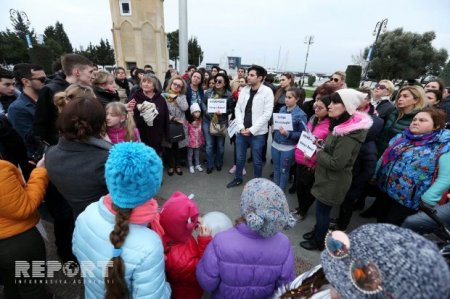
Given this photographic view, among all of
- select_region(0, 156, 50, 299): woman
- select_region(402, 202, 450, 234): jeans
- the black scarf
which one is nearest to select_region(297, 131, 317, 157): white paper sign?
select_region(402, 202, 450, 234): jeans

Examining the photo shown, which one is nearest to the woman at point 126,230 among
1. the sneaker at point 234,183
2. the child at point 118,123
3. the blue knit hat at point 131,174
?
the blue knit hat at point 131,174

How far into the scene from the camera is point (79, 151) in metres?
1.61

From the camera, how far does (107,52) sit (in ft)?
137

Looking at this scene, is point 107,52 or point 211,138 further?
point 107,52

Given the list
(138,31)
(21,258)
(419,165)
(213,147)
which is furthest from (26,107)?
(138,31)

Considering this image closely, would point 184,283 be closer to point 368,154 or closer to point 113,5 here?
point 368,154

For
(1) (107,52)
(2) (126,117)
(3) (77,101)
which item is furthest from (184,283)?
(1) (107,52)

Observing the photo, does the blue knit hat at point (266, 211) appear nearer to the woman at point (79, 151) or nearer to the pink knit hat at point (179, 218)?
the pink knit hat at point (179, 218)

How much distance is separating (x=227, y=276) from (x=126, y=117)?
2452mm

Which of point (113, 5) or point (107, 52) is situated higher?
point (113, 5)

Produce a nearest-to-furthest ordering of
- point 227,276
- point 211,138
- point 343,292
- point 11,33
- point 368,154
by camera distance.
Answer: point 343,292
point 227,276
point 368,154
point 211,138
point 11,33

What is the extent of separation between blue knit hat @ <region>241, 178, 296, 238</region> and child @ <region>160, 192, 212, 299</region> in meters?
0.44

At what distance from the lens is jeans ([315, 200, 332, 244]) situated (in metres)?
2.73

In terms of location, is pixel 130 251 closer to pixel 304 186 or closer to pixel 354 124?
pixel 354 124
